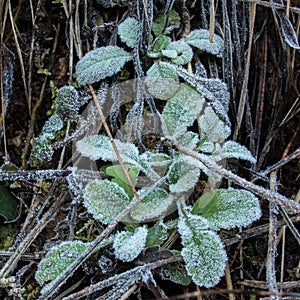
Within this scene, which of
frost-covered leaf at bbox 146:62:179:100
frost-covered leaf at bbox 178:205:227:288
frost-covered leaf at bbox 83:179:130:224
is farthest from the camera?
frost-covered leaf at bbox 146:62:179:100

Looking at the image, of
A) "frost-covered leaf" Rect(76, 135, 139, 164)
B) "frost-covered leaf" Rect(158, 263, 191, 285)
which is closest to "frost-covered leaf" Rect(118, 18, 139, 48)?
"frost-covered leaf" Rect(76, 135, 139, 164)

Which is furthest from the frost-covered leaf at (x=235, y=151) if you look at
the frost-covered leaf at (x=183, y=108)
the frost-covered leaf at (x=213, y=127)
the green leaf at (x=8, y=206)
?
the green leaf at (x=8, y=206)

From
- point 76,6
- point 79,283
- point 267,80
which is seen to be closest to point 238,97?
point 267,80

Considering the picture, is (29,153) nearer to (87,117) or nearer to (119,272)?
(87,117)

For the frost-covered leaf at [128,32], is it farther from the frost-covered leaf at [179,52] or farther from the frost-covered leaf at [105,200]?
the frost-covered leaf at [105,200]

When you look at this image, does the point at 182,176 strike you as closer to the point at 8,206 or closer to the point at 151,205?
the point at 151,205

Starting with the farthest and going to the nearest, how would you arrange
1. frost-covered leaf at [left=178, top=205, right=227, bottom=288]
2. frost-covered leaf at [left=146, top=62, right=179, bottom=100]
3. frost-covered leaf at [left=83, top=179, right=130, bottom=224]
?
frost-covered leaf at [left=146, top=62, right=179, bottom=100] < frost-covered leaf at [left=83, top=179, right=130, bottom=224] < frost-covered leaf at [left=178, top=205, right=227, bottom=288]

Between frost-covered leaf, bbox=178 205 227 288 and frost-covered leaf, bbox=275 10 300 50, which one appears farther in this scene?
frost-covered leaf, bbox=275 10 300 50

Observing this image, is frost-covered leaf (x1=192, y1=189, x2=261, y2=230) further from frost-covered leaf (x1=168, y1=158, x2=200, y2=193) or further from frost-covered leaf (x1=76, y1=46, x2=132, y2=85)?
frost-covered leaf (x1=76, y1=46, x2=132, y2=85)
